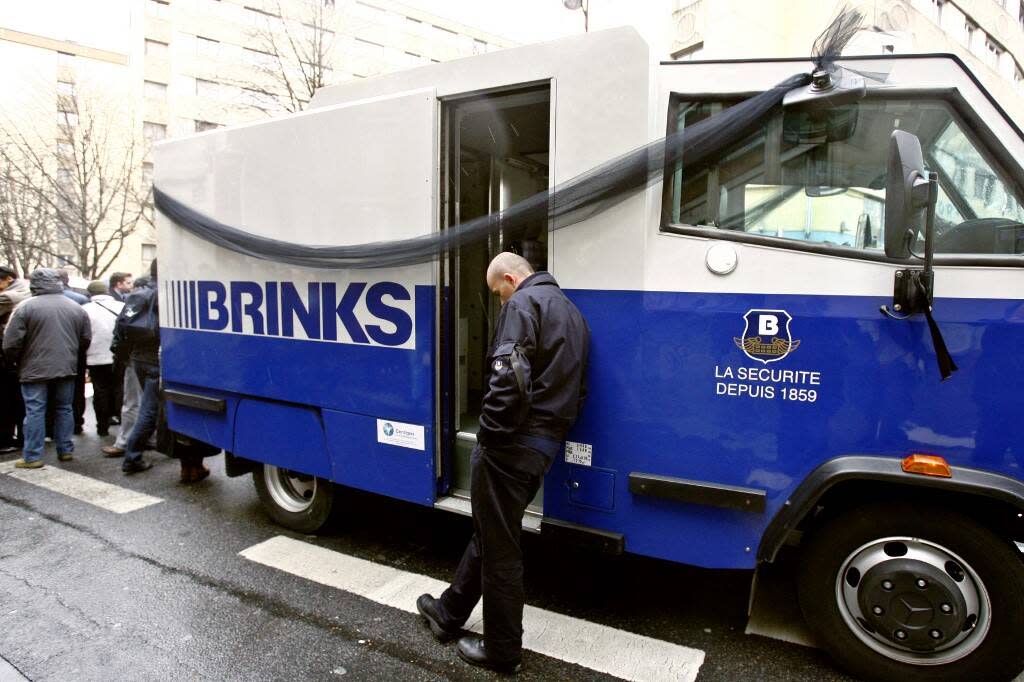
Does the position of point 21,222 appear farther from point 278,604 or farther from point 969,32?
point 969,32

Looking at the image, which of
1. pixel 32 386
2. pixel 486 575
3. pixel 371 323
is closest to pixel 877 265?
pixel 486 575

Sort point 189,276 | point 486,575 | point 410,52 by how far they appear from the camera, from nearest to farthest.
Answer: point 486,575, point 189,276, point 410,52

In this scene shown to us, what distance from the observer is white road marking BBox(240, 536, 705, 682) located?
2.95 metres

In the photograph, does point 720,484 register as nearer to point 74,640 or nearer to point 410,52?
point 74,640

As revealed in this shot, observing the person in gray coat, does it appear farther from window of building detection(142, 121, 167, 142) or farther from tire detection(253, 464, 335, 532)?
window of building detection(142, 121, 167, 142)

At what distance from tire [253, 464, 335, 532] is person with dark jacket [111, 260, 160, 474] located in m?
1.89

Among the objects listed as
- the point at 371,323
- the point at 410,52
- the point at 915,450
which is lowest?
the point at 915,450

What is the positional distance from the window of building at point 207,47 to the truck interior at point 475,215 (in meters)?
40.5

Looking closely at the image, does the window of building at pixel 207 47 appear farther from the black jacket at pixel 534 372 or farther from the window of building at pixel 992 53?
the black jacket at pixel 534 372

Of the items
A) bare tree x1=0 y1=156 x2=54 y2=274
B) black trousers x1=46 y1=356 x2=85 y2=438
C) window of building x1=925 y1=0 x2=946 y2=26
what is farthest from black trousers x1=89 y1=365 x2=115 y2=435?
window of building x1=925 y1=0 x2=946 y2=26

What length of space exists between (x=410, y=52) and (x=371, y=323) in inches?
1748

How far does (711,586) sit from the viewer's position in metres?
3.76

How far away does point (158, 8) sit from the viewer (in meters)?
39.2

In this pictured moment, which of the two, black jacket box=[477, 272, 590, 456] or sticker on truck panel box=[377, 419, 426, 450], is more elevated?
black jacket box=[477, 272, 590, 456]
